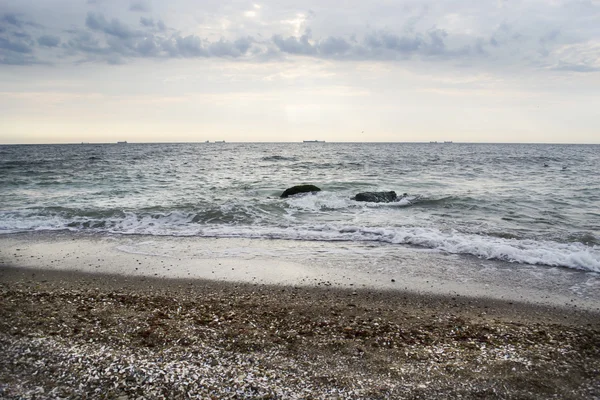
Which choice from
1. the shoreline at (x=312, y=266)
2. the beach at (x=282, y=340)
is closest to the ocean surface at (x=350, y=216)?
the shoreline at (x=312, y=266)

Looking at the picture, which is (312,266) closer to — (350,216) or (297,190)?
(350,216)

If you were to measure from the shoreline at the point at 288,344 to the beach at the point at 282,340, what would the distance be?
0.7 inches

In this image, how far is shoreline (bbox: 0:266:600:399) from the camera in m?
3.69

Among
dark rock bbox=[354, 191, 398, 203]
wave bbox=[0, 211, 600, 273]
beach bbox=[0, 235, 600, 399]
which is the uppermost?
dark rock bbox=[354, 191, 398, 203]

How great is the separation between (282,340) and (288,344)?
4.8 inches

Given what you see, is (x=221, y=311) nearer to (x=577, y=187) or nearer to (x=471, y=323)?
(x=471, y=323)

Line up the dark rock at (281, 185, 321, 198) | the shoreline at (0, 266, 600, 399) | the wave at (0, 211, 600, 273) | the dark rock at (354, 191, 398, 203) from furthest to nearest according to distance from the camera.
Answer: the dark rock at (281, 185, 321, 198) < the dark rock at (354, 191, 398, 203) < the wave at (0, 211, 600, 273) < the shoreline at (0, 266, 600, 399)

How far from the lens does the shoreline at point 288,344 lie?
12.1ft

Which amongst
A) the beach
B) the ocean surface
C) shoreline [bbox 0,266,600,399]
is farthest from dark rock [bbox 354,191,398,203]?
shoreline [bbox 0,266,600,399]

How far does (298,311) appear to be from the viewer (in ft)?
18.0

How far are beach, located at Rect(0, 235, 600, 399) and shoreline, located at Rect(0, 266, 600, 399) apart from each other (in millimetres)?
18

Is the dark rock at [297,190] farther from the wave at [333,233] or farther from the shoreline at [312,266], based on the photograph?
the shoreline at [312,266]

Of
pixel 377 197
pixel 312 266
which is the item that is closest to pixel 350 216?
pixel 377 197

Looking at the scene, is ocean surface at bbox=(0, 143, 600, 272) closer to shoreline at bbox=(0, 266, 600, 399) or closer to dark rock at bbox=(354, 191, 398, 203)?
dark rock at bbox=(354, 191, 398, 203)
